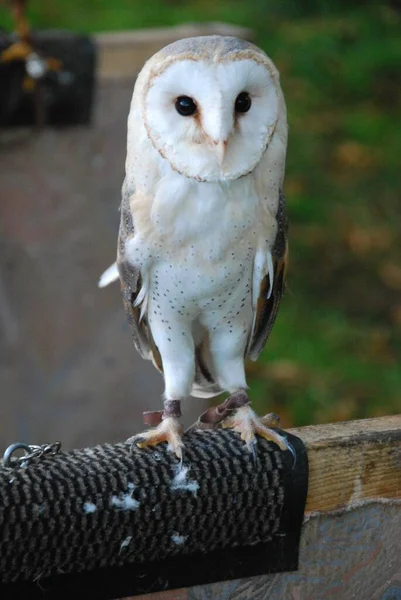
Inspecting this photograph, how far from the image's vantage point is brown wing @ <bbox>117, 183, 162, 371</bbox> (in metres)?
1.74

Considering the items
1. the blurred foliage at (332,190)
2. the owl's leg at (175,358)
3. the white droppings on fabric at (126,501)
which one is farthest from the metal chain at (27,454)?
the blurred foliage at (332,190)

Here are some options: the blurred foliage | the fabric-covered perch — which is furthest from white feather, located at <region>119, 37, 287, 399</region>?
the blurred foliage

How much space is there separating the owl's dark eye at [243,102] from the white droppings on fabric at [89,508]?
2.00 feet

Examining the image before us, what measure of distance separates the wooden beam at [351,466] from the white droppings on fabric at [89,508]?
34 cm

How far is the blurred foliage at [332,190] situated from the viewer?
11.5ft

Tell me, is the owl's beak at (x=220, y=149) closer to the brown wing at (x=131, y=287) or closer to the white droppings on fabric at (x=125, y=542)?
the brown wing at (x=131, y=287)

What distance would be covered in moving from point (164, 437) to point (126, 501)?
0.21 meters

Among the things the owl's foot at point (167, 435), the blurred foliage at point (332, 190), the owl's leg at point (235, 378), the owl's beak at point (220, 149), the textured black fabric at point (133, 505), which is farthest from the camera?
the blurred foliage at point (332, 190)

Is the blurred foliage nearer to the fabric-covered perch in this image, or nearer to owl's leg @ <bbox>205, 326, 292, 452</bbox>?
owl's leg @ <bbox>205, 326, 292, 452</bbox>

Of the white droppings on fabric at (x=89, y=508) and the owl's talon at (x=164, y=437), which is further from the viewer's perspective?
the owl's talon at (x=164, y=437)

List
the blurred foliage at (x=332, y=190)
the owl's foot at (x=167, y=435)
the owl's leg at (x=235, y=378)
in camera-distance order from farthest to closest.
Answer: the blurred foliage at (x=332, y=190) → the owl's leg at (x=235, y=378) → the owl's foot at (x=167, y=435)

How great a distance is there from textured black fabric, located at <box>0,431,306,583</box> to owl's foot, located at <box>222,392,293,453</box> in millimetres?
17

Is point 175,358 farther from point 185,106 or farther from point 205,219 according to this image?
point 185,106

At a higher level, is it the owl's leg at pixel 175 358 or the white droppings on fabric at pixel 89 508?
the owl's leg at pixel 175 358
